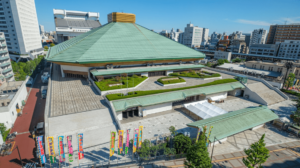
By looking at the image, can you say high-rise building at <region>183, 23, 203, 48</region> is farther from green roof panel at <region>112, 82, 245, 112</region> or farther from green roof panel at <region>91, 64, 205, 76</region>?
green roof panel at <region>112, 82, 245, 112</region>

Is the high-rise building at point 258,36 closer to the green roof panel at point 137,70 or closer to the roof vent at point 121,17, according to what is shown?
the green roof panel at point 137,70

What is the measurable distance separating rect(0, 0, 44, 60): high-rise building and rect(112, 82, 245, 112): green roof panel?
253ft

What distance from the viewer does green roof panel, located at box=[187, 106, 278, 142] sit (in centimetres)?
2081

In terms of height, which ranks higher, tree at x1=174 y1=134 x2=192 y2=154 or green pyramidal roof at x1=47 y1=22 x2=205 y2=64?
green pyramidal roof at x1=47 y1=22 x2=205 y2=64

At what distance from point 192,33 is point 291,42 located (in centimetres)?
6905

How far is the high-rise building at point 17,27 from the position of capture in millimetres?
71875

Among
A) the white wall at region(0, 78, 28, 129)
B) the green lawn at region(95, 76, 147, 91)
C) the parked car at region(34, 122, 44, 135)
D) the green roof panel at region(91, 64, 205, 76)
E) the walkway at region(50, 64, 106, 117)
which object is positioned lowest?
the parked car at region(34, 122, 44, 135)

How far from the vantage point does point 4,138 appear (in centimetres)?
2266

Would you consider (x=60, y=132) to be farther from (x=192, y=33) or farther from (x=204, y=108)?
(x=192, y=33)

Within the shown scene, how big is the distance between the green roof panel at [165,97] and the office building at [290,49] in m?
77.6

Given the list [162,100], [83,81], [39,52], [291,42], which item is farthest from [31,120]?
[291,42]

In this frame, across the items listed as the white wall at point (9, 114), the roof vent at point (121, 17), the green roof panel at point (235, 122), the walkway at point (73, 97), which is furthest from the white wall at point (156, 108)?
the roof vent at point (121, 17)

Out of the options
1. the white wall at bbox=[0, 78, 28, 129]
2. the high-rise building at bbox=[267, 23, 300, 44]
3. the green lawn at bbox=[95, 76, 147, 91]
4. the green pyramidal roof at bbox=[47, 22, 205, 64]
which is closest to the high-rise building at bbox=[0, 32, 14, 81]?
the green pyramidal roof at bbox=[47, 22, 205, 64]

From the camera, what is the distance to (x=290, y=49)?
87000mm
